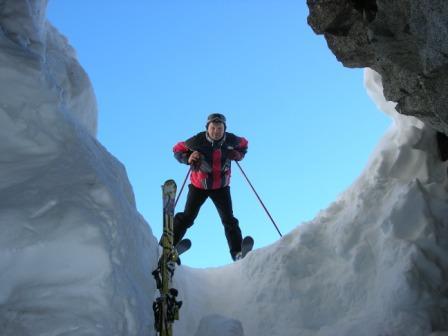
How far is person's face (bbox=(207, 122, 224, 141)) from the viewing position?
948 cm

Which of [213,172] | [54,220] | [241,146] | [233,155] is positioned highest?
[241,146]

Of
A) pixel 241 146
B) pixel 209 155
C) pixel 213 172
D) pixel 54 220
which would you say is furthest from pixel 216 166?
pixel 54 220

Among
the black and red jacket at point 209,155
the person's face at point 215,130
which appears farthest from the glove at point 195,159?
the person's face at point 215,130

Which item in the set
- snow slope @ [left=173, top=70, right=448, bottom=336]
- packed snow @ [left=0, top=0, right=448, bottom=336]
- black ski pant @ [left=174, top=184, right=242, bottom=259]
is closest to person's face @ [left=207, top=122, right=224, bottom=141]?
black ski pant @ [left=174, top=184, right=242, bottom=259]

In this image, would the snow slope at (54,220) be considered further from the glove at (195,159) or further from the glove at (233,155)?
the glove at (233,155)

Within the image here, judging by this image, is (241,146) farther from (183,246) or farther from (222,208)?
(183,246)

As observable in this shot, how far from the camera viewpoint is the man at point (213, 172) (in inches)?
373

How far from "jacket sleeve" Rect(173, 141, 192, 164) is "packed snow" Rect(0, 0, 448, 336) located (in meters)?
2.00

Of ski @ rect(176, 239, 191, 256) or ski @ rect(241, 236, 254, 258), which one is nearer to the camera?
ski @ rect(176, 239, 191, 256)

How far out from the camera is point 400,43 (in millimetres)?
5938

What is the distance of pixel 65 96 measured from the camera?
8281 mm

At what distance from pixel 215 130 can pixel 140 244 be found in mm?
Answer: 3579

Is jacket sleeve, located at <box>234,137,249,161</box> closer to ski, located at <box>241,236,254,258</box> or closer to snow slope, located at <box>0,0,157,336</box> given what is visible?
ski, located at <box>241,236,254,258</box>

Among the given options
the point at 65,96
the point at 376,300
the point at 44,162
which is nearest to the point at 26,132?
the point at 44,162
